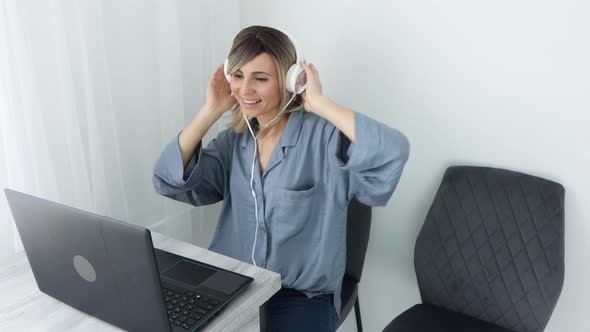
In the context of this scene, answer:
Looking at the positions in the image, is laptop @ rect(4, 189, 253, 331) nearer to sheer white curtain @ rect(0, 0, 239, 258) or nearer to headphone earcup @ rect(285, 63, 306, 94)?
sheer white curtain @ rect(0, 0, 239, 258)

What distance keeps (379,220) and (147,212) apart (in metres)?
0.79

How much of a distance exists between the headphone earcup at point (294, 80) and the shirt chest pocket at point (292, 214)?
26 cm

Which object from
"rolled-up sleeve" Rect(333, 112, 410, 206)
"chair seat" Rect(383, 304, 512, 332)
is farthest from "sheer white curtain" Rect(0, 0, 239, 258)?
"chair seat" Rect(383, 304, 512, 332)

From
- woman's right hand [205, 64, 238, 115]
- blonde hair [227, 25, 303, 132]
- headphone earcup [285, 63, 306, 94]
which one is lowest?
woman's right hand [205, 64, 238, 115]

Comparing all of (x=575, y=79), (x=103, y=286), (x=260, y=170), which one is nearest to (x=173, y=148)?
(x=260, y=170)

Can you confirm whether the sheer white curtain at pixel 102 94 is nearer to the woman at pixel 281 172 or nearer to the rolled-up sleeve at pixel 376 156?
the woman at pixel 281 172

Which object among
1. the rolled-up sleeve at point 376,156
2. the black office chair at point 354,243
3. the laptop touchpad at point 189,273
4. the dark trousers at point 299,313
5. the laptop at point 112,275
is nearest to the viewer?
the laptop at point 112,275

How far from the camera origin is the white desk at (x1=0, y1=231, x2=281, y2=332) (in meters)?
0.83

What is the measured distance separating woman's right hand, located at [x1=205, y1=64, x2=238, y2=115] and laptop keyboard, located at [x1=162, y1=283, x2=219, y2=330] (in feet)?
1.75

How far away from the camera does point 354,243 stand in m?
1.46

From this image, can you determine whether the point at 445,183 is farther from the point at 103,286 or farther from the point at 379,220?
the point at 103,286

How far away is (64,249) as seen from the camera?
820mm

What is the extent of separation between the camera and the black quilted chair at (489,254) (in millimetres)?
1254

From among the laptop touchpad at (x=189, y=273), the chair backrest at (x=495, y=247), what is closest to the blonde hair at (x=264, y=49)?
the laptop touchpad at (x=189, y=273)
